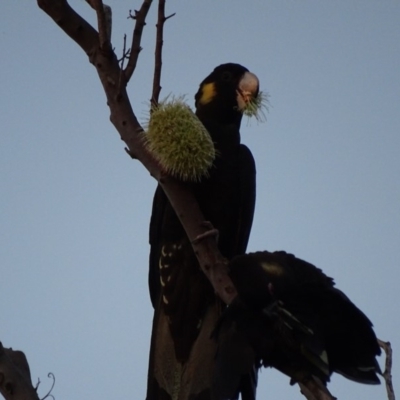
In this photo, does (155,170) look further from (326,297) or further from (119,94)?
(326,297)

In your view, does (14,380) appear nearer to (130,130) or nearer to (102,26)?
(130,130)

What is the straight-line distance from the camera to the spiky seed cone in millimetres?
2645

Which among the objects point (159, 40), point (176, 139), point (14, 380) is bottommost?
point (14, 380)

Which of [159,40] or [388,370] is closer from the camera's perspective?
[388,370]

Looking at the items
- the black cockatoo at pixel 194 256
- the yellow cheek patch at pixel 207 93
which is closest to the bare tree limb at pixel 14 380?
the black cockatoo at pixel 194 256

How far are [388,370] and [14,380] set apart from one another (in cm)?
105

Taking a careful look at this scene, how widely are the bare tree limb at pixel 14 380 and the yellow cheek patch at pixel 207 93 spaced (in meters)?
1.80

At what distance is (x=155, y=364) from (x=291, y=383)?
4.24ft

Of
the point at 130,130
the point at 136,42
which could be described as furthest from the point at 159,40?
the point at 130,130

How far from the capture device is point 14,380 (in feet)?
7.84

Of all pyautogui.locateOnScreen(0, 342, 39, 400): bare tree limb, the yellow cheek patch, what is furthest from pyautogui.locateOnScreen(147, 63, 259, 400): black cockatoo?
pyautogui.locateOnScreen(0, 342, 39, 400): bare tree limb

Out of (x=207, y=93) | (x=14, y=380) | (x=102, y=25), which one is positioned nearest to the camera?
(x=14, y=380)

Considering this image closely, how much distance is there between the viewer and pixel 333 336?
243 cm

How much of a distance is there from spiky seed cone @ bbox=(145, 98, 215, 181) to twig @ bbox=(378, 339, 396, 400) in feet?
2.73
